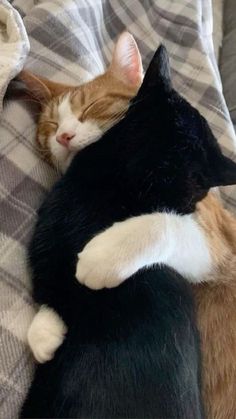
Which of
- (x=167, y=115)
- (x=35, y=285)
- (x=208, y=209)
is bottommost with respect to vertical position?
(x=208, y=209)

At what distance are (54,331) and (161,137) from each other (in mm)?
350

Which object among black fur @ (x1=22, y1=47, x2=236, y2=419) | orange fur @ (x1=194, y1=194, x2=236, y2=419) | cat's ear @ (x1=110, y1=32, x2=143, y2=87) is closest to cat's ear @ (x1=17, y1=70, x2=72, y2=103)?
cat's ear @ (x1=110, y1=32, x2=143, y2=87)

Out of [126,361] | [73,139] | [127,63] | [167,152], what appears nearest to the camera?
[126,361]

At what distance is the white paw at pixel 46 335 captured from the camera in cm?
72

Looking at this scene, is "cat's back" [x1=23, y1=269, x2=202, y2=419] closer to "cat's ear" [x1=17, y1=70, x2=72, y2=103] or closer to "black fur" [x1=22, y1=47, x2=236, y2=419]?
"black fur" [x1=22, y1=47, x2=236, y2=419]

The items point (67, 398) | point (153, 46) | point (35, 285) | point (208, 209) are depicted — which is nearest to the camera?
point (67, 398)

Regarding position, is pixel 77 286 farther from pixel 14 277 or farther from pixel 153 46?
pixel 153 46

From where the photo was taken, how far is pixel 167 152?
32.2 inches

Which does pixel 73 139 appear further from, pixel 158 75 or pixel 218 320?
pixel 218 320

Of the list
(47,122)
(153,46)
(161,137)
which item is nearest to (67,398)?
(161,137)

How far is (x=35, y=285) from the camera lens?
0.79 metres

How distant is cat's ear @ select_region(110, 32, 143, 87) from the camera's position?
109 cm

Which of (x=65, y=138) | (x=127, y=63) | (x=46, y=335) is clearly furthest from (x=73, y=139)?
(x=46, y=335)

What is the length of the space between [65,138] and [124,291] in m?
0.36
